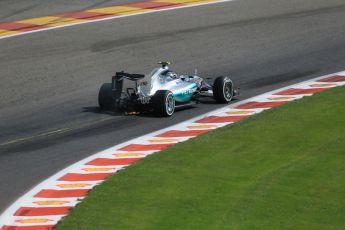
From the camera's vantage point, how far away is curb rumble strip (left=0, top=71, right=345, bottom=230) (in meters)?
14.2

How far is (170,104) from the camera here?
68.8ft

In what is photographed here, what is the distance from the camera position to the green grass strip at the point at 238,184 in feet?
43.8

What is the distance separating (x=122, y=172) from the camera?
16.3 metres

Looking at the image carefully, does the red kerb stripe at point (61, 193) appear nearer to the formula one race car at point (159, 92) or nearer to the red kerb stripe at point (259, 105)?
the formula one race car at point (159, 92)

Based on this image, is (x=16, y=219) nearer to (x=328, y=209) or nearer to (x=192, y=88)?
(x=328, y=209)

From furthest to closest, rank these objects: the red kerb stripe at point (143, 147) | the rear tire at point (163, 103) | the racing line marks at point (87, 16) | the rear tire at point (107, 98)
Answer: the racing line marks at point (87, 16) → the rear tire at point (107, 98) → the rear tire at point (163, 103) → the red kerb stripe at point (143, 147)

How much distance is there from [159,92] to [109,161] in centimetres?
360

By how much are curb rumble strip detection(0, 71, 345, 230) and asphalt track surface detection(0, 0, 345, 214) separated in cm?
35

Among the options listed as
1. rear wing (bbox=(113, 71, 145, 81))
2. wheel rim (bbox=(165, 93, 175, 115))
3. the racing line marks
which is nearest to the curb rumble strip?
wheel rim (bbox=(165, 93, 175, 115))

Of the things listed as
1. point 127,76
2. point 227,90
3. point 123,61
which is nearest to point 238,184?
point 127,76

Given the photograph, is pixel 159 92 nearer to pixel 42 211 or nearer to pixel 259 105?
pixel 259 105

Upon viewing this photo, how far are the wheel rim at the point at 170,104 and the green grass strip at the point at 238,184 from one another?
1.80 m

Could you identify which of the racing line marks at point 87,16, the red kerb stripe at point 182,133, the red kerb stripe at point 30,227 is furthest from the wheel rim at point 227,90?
the racing line marks at point 87,16

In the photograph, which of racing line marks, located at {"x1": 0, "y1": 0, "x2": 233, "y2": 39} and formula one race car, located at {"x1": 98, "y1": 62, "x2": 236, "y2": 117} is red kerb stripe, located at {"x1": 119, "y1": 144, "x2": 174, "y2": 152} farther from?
racing line marks, located at {"x1": 0, "y1": 0, "x2": 233, "y2": 39}
